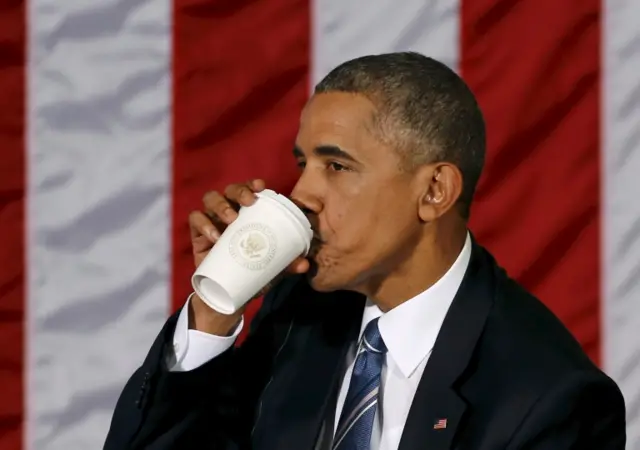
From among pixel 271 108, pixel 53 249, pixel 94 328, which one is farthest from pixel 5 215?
pixel 271 108

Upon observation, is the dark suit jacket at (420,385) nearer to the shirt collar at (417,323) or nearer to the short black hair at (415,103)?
the shirt collar at (417,323)

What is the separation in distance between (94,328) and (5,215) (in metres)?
0.21

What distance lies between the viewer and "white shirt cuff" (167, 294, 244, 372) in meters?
1.16

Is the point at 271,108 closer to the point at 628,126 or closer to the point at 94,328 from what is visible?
the point at 94,328

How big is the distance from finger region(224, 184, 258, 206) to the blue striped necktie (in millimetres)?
234

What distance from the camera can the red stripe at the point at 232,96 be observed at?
1546 millimetres

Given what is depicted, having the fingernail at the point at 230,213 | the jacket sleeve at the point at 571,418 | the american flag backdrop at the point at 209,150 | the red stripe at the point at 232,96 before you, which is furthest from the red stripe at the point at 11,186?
the jacket sleeve at the point at 571,418

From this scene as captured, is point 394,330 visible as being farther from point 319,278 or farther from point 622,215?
point 622,215

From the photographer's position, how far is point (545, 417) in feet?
3.35

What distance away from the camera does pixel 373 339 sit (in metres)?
1.16

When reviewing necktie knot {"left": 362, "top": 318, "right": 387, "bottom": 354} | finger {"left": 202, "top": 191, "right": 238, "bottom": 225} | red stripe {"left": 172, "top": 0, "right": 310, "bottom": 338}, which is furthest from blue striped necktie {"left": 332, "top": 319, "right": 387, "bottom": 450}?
red stripe {"left": 172, "top": 0, "right": 310, "bottom": 338}

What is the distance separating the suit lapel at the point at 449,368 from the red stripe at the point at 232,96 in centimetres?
50

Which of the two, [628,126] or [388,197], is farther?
[628,126]

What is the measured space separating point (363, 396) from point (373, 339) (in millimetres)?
69
